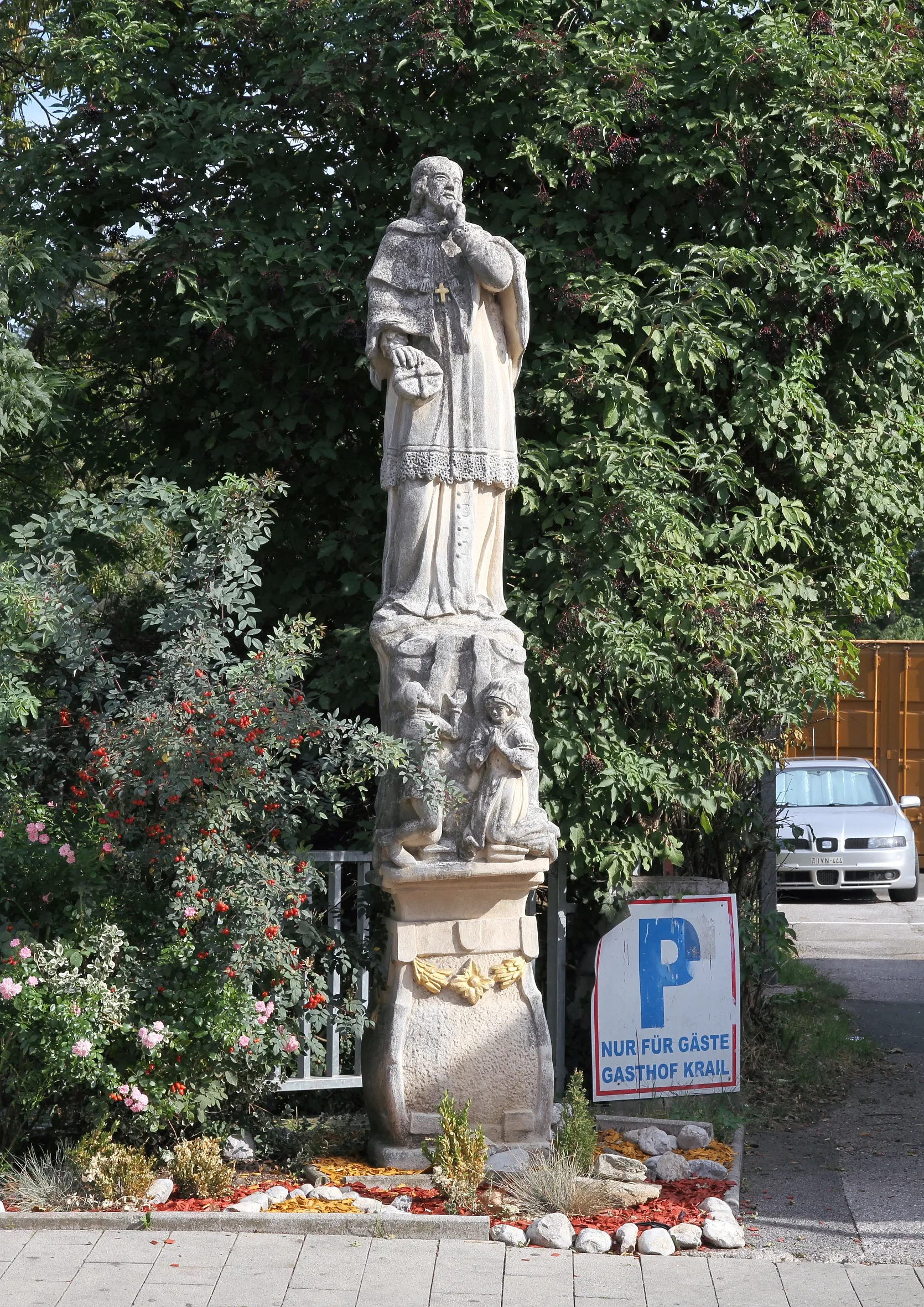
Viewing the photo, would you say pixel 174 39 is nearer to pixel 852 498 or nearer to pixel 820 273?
pixel 820 273

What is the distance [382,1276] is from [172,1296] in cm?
70

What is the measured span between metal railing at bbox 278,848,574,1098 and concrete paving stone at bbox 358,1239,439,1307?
129 cm

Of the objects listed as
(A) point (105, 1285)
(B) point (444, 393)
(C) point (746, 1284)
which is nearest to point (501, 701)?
(B) point (444, 393)

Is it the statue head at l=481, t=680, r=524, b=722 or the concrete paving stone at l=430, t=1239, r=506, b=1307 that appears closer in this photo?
the concrete paving stone at l=430, t=1239, r=506, b=1307

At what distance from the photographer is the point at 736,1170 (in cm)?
663

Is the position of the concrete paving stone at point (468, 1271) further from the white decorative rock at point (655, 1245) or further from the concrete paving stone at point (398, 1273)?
the white decorative rock at point (655, 1245)

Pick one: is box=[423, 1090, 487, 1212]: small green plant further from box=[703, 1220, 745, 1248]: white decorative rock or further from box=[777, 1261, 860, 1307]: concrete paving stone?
box=[777, 1261, 860, 1307]: concrete paving stone

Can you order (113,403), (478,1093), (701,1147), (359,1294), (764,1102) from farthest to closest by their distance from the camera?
(113,403) < (764,1102) < (701,1147) < (478,1093) < (359,1294)

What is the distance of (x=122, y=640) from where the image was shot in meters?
9.10

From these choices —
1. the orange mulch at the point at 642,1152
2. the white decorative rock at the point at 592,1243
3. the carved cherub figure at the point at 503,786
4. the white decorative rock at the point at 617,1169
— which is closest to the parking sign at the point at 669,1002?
the orange mulch at the point at 642,1152

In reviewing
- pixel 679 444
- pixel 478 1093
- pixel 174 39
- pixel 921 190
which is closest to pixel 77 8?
pixel 174 39

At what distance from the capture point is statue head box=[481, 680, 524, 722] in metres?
6.32

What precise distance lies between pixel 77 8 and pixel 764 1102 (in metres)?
7.31

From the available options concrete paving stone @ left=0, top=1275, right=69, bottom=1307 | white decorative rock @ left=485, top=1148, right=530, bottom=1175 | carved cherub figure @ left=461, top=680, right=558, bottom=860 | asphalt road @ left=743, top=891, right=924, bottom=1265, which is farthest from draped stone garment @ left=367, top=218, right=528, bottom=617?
concrete paving stone @ left=0, top=1275, right=69, bottom=1307
